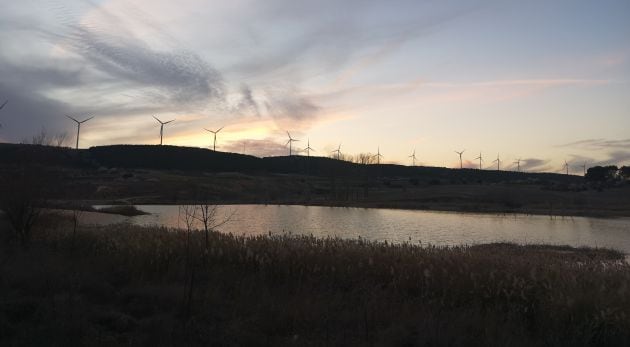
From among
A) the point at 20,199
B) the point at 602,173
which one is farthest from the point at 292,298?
the point at 602,173

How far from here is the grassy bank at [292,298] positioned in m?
8.05

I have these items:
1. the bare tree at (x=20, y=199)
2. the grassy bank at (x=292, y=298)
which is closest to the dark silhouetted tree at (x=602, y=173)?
the grassy bank at (x=292, y=298)

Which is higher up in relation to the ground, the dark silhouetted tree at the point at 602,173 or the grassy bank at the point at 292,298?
the dark silhouetted tree at the point at 602,173

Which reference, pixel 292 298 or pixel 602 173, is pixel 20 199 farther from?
pixel 602 173

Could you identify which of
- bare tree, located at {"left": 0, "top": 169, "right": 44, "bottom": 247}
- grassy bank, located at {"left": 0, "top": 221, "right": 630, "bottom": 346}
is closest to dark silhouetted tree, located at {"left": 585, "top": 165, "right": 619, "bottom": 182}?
grassy bank, located at {"left": 0, "top": 221, "right": 630, "bottom": 346}

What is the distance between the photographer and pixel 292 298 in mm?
10781

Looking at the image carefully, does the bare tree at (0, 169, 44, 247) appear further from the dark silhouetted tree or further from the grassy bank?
the dark silhouetted tree

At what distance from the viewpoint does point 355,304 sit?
1075 cm

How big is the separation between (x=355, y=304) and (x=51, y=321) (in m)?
5.79

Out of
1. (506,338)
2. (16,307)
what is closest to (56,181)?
(16,307)

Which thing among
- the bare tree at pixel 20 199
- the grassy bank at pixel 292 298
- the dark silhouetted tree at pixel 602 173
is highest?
the dark silhouetted tree at pixel 602 173

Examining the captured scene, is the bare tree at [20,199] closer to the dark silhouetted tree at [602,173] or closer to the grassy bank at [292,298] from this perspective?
the grassy bank at [292,298]

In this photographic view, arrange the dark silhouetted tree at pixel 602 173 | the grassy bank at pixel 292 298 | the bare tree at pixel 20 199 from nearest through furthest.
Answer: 1. the grassy bank at pixel 292 298
2. the bare tree at pixel 20 199
3. the dark silhouetted tree at pixel 602 173

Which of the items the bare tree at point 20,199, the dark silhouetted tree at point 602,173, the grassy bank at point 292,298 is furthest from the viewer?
the dark silhouetted tree at point 602,173
